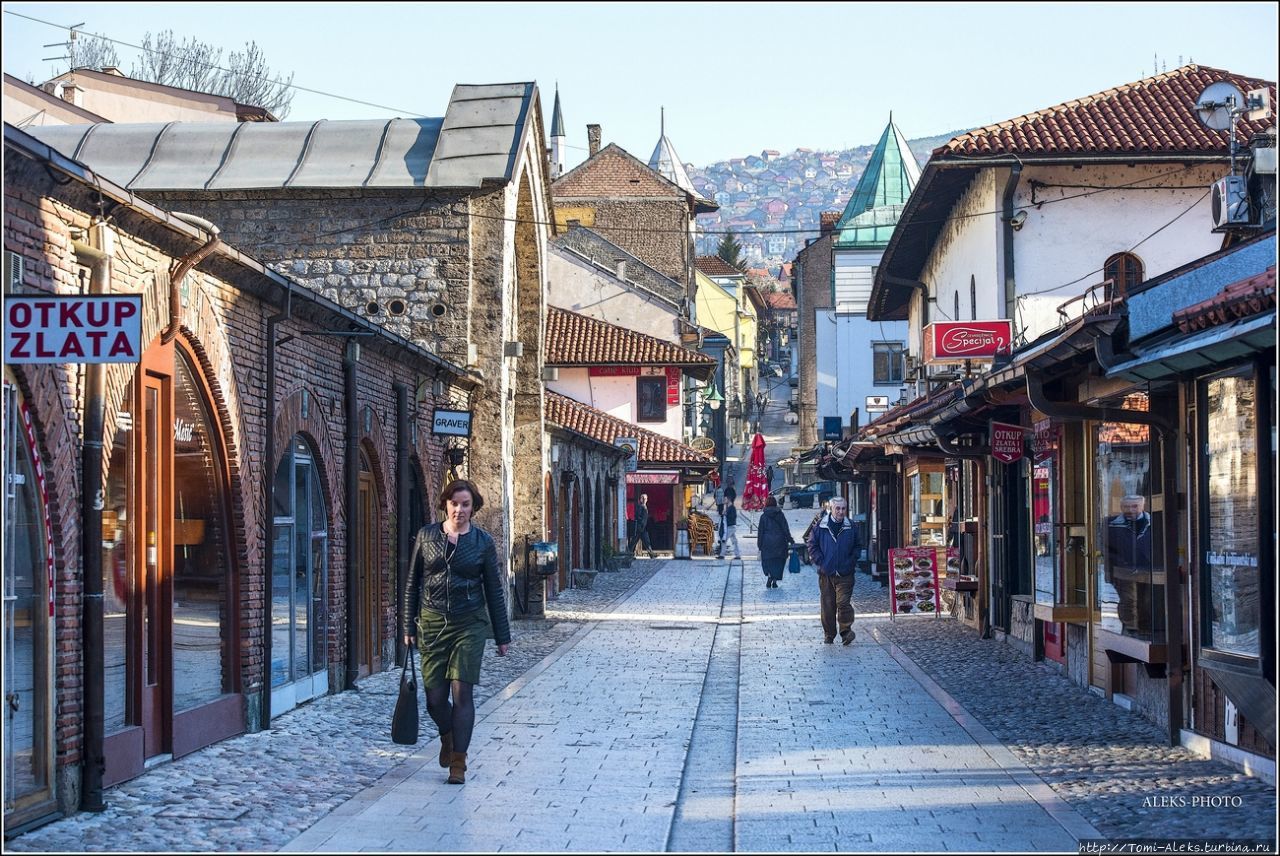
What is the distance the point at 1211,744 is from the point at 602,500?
30.8 meters

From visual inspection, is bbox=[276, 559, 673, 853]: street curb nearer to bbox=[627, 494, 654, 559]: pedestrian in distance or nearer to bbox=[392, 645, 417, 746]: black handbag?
bbox=[392, 645, 417, 746]: black handbag

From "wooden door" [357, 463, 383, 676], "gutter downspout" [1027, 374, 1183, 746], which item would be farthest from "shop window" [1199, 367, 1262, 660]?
"wooden door" [357, 463, 383, 676]

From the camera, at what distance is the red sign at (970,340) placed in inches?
836

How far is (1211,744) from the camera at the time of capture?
10.2m

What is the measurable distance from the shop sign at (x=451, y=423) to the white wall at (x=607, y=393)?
2848 centimetres

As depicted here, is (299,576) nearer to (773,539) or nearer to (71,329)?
(71,329)

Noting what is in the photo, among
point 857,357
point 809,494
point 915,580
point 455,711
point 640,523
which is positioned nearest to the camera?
point 455,711

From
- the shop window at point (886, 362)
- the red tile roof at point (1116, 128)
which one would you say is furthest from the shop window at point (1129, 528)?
the shop window at point (886, 362)

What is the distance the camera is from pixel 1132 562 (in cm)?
1213

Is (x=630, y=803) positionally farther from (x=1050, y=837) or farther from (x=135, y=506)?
(x=135, y=506)

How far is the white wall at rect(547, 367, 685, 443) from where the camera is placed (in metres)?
47.3

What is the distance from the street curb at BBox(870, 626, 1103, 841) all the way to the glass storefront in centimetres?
520

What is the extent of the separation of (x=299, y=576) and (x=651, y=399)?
34046 mm

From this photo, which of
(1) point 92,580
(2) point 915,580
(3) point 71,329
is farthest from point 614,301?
(3) point 71,329
